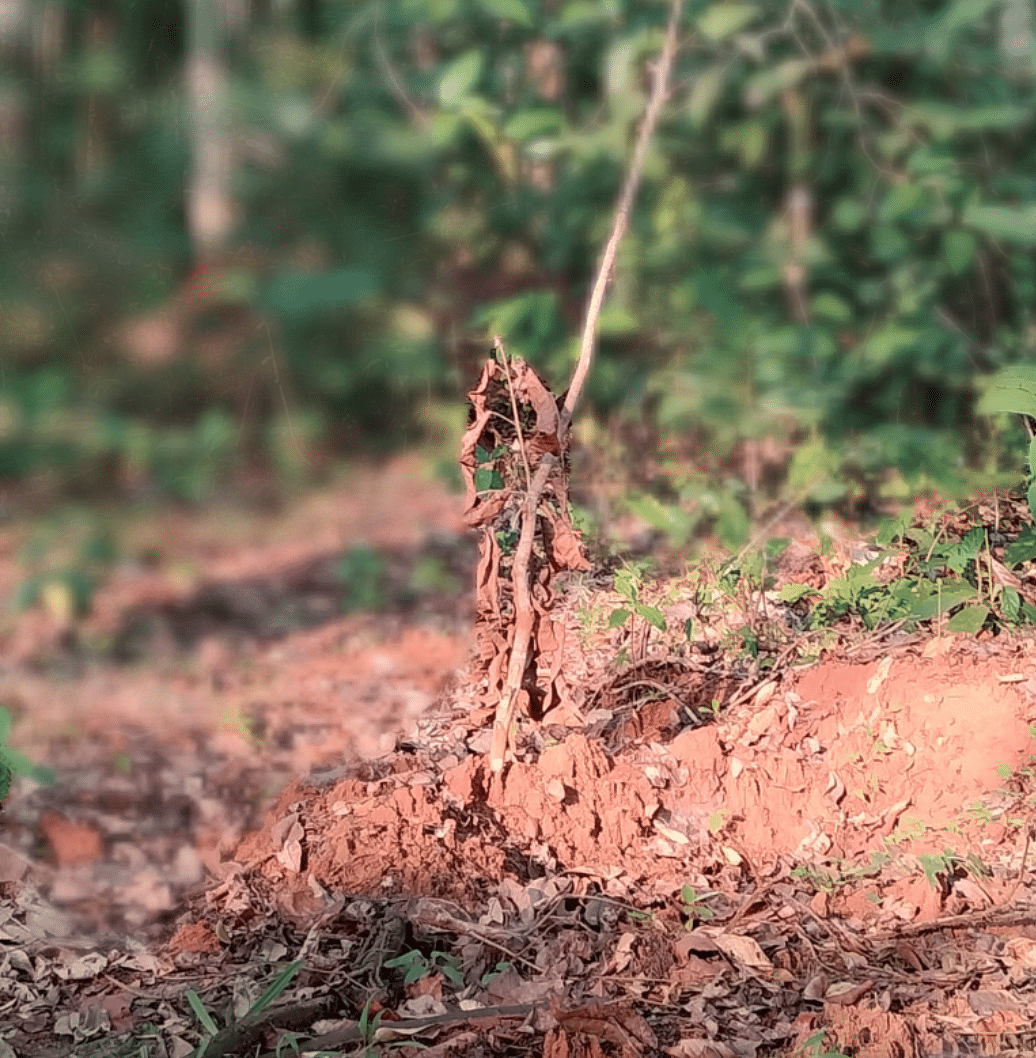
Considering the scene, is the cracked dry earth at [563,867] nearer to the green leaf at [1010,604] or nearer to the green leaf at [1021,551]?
the green leaf at [1010,604]

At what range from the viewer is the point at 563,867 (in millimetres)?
2104

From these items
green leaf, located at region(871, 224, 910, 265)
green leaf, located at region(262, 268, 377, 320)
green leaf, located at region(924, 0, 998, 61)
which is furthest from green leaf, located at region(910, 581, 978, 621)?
green leaf, located at region(262, 268, 377, 320)

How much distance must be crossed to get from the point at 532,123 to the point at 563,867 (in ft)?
5.84

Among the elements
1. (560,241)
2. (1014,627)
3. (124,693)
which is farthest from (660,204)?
(124,693)

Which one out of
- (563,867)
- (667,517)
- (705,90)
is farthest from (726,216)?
(563,867)

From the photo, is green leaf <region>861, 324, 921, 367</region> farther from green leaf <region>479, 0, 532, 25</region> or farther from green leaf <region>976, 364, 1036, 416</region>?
green leaf <region>479, 0, 532, 25</region>

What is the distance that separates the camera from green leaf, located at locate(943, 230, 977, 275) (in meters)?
3.12

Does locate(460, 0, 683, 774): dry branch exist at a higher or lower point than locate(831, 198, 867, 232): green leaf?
lower

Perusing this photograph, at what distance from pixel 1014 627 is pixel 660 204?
1397 mm

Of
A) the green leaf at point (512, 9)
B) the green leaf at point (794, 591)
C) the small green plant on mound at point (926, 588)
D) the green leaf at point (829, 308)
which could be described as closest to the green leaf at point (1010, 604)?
the small green plant on mound at point (926, 588)

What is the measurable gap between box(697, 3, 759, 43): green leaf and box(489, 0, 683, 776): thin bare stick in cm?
78

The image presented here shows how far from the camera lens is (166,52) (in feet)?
16.2

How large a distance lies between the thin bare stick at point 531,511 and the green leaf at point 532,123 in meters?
0.80

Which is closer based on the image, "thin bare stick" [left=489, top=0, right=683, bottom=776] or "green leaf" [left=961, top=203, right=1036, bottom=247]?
"thin bare stick" [left=489, top=0, right=683, bottom=776]
